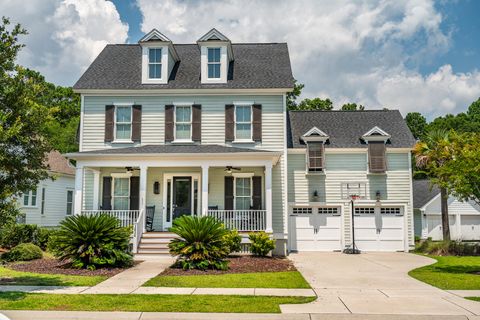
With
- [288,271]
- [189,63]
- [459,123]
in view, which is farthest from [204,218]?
[459,123]

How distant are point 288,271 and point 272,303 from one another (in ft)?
17.2

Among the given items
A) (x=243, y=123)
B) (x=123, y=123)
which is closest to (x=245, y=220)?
(x=243, y=123)

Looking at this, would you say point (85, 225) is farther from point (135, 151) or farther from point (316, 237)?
point (316, 237)

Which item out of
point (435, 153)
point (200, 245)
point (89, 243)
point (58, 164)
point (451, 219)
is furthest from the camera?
point (451, 219)

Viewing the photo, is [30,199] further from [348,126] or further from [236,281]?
[236,281]

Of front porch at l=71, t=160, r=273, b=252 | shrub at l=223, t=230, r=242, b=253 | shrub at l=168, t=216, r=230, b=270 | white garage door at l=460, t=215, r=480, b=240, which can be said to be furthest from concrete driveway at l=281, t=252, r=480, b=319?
white garage door at l=460, t=215, r=480, b=240

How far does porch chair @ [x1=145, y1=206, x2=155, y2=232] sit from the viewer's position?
19547 mm

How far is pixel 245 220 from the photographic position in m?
18.8

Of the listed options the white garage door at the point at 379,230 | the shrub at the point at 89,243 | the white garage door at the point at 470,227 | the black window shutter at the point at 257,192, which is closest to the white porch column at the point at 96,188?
the shrub at the point at 89,243

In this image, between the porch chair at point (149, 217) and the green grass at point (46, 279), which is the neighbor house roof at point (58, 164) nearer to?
the porch chair at point (149, 217)

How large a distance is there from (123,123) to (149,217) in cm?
426

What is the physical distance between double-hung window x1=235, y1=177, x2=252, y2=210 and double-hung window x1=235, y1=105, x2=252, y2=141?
1.83m

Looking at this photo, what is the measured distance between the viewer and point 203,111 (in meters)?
20.5

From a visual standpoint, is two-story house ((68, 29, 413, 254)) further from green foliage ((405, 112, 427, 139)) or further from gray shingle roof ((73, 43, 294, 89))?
green foliage ((405, 112, 427, 139))
